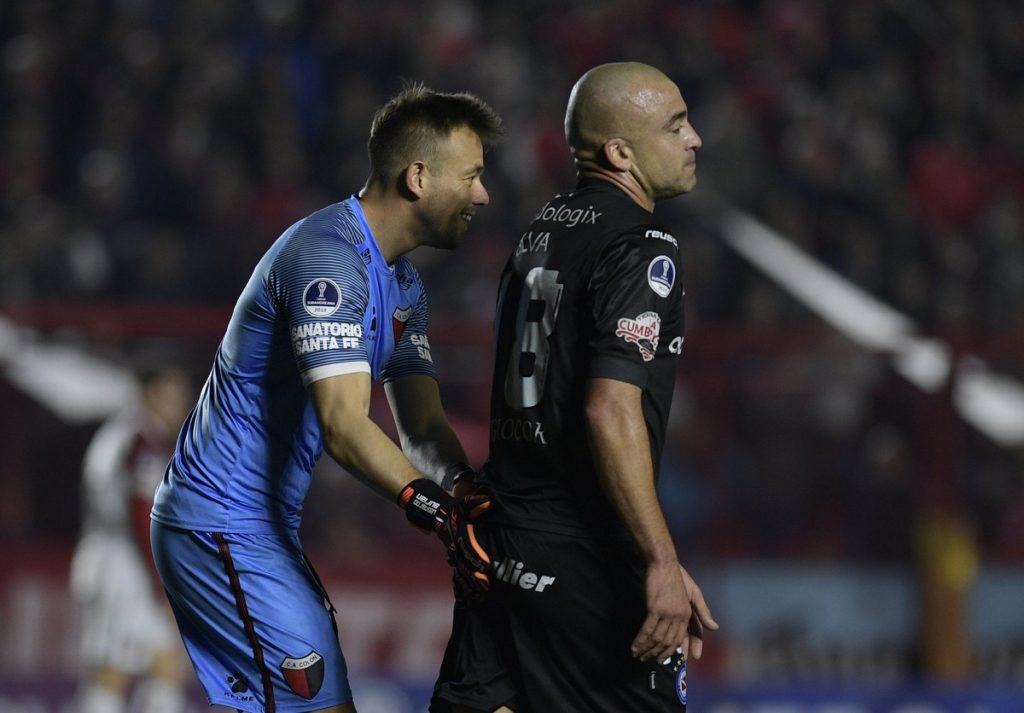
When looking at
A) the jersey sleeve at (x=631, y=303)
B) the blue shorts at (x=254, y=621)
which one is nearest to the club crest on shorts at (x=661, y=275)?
the jersey sleeve at (x=631, y=303)

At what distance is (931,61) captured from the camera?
1336 cm

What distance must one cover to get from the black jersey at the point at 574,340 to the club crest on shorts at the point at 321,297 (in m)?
0.46

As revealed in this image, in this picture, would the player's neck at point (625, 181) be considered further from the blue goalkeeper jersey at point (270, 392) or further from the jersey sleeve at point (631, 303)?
the blue goalkeeper jersey at point (270, 392)

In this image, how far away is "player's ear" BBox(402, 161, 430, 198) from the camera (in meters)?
4.05

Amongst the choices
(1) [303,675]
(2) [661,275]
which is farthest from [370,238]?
(1) [303,675]

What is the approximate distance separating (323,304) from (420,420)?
0.77m

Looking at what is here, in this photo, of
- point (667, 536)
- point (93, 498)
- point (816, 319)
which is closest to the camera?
point (667, 536)

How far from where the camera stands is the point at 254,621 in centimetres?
397

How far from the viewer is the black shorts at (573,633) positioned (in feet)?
12.2

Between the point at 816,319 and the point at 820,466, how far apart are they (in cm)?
202

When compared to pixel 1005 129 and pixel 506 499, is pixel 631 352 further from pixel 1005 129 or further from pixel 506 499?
pixel 1005 129

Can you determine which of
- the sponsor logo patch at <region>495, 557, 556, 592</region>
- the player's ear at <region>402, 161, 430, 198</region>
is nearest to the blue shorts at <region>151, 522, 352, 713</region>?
the sponsor logo patch at <region>495, 557, 556, 592</region>

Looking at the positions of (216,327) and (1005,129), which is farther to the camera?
(1005,129)

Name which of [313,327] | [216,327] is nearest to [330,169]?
[216,327]
